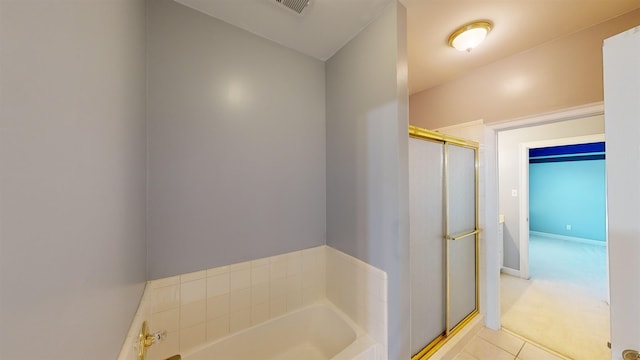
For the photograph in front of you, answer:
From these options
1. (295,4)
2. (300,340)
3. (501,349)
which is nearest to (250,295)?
(300,340)

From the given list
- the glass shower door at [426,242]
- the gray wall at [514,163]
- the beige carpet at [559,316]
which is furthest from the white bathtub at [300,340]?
the gray wall at [514,163]

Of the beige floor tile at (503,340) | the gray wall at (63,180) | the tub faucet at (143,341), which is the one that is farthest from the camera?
the beige floor tile at (503,340)

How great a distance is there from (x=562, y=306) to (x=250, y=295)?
337 cm

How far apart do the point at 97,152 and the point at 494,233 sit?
278 centimetres

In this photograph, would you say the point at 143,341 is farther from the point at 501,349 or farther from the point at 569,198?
the point at 569,198

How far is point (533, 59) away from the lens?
1688 millimetres

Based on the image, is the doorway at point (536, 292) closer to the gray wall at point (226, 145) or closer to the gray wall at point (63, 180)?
the gray wall at point (226, 145)

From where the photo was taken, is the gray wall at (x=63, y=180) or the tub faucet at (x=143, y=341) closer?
the gray wall at (x=63, y=180)

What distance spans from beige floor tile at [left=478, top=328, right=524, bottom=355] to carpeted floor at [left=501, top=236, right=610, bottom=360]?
134 mm

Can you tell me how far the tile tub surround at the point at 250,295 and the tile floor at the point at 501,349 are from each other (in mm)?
1065

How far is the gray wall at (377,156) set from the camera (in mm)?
1203

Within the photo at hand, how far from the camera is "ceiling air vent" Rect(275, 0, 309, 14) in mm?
1209

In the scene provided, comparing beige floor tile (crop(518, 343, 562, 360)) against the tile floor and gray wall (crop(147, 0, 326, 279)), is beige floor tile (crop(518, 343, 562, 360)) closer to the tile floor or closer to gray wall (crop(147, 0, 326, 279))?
the tile floor

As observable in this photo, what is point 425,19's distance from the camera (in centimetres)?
140
